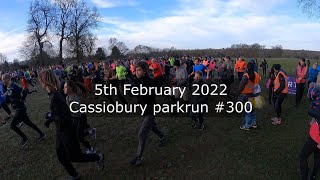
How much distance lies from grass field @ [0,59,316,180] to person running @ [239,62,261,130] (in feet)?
0.84

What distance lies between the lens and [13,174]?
5930mm

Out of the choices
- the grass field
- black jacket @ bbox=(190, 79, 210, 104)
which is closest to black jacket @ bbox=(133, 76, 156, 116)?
the grass field

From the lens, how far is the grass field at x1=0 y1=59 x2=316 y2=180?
5422 millimetres

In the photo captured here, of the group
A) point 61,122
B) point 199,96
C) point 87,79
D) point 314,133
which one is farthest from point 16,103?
point 87,79

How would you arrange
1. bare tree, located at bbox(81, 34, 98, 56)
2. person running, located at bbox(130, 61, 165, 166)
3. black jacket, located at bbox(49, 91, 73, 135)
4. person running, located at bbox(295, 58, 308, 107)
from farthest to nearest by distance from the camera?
bare tree, located at bbox(81, 34, 98, 56), person running, located at bbox(295, 58, 308, 107), person running, located at bbox(130, 61, 165, 166), black jacket, located at bbox(49, 91, 73, 135)

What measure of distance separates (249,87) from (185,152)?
2.65 meters

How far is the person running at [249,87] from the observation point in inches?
291

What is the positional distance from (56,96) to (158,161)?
8.39ft

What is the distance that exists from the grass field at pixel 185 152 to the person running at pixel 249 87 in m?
0.26

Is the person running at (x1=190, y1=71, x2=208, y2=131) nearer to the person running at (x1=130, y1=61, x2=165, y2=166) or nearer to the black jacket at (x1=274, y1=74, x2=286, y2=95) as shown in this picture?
the black jacket at (x1=274, y1=74, x2=286, y2=95)

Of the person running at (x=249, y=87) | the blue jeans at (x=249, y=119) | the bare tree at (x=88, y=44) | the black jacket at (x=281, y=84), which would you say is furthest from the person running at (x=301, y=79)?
the bare tree at (x=88, y=44)

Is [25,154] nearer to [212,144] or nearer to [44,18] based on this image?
[212,144]

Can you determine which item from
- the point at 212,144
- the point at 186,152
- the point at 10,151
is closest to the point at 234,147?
the point at 212,144

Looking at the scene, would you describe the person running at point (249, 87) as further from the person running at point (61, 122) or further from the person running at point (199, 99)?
the person running at point (61, 122)
